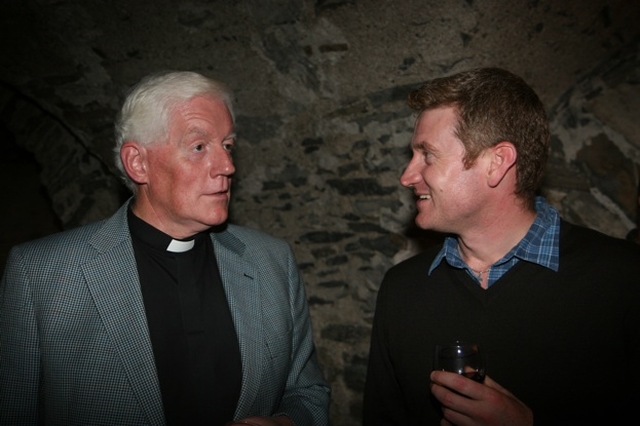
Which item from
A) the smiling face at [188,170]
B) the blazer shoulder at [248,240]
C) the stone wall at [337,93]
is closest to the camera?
the smiling face at [188,170]

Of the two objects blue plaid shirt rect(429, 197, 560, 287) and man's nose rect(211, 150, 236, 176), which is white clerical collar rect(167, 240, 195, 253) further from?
blue plaid shirt rect(429, 197, 560, 287)

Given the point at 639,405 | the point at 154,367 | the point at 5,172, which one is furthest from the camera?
the point at 5,172

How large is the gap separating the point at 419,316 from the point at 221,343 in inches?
29.8

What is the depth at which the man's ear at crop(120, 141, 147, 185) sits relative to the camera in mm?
1889

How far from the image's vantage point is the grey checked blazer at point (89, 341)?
5.25 ft

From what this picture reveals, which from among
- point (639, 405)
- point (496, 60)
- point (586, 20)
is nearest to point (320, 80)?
point (496, 60)

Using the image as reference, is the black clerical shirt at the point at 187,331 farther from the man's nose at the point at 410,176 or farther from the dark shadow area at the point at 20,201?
the dark shadow area at the point at 20,201

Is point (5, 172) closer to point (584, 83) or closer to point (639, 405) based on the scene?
point (584, 83)

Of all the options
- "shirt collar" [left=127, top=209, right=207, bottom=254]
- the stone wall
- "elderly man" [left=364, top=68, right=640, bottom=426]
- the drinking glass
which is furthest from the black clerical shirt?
the stone wall

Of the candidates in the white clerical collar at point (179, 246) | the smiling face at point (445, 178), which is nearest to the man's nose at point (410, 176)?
the smiling face at point (445, 178)

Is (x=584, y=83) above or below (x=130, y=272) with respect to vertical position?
above

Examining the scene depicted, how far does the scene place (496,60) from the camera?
281cm

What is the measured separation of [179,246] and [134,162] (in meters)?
0.38

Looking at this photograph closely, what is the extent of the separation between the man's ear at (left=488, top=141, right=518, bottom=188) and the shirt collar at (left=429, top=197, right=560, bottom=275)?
21cm
